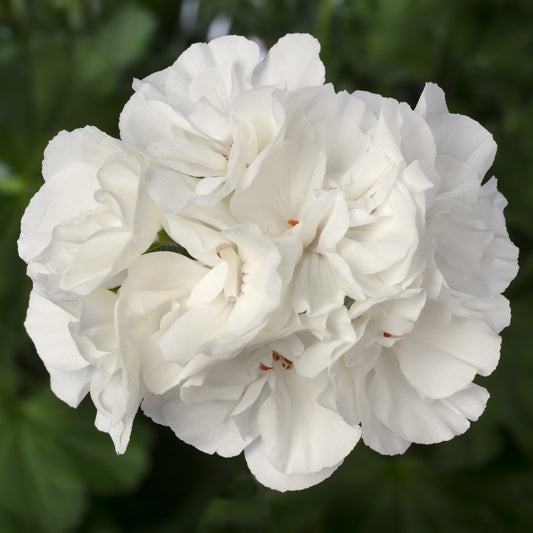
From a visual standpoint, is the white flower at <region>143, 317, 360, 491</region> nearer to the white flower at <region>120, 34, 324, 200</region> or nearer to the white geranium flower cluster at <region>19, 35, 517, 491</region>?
the white geranium flower cluster at <region>19, 35, 517, 491</region>

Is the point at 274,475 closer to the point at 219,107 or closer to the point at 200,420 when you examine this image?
the point at 200,420

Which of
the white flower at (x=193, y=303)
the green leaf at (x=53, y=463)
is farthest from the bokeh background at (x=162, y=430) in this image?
the white flower at (x=193, y=303)

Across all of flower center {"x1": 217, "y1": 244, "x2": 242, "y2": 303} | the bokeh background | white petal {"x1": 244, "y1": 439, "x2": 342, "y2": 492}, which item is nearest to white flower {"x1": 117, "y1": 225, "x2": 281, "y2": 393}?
flower center {"x1": 217, "y1": 244, "x2": 242, "y2": 303}

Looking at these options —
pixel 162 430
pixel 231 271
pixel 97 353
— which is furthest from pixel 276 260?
pixel 162 430

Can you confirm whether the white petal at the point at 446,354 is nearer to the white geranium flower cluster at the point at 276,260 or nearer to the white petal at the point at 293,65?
the white geranium flower cluster at the point at 276,260

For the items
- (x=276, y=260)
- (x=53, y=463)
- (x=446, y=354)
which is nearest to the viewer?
(x=276, y=260)

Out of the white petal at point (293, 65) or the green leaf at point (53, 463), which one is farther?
the green leaf at point (53, 463)
